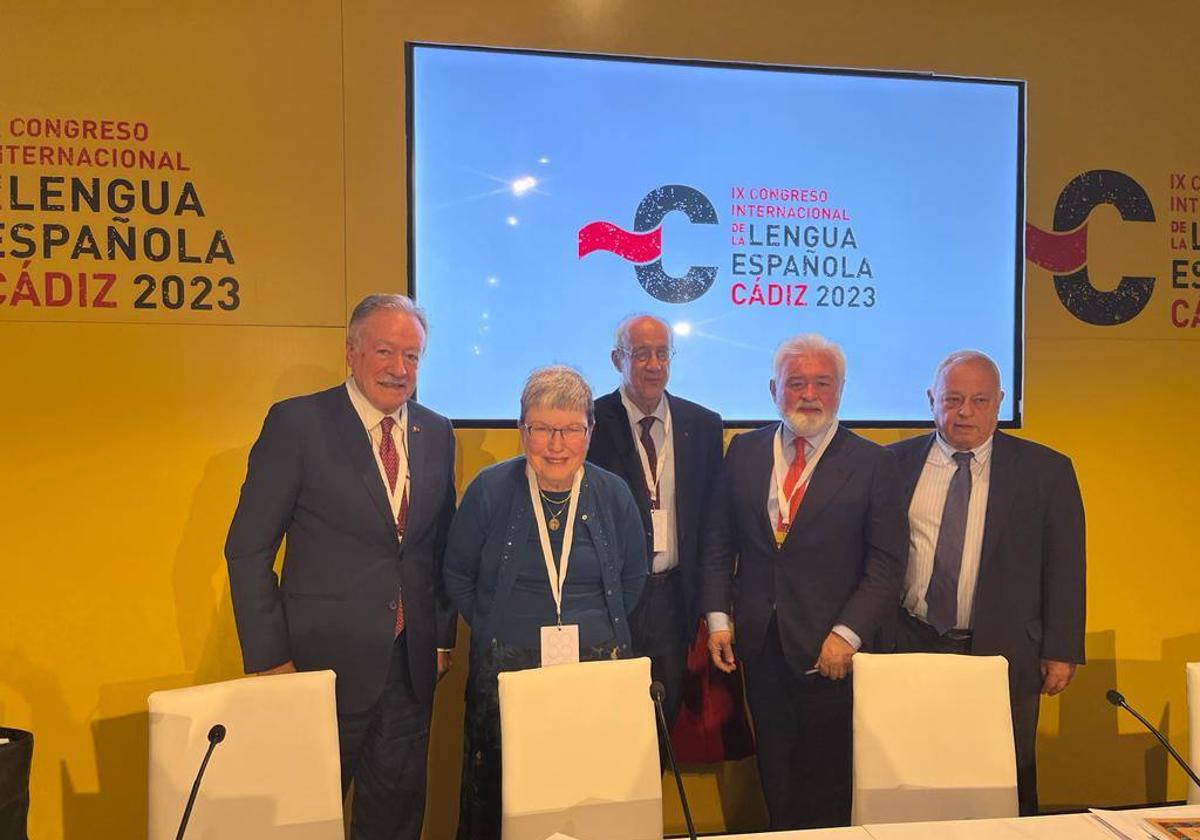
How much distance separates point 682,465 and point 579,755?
1204 mm

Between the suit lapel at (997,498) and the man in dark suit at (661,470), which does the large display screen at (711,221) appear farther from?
the suit lapel at (997,498)

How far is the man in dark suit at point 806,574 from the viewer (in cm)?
265

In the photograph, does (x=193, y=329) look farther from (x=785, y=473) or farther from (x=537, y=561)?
(x=785, y=473)

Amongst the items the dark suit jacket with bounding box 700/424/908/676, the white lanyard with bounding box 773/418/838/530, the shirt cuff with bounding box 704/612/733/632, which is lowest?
the shirt cuff with bounding box 704/612/733/632

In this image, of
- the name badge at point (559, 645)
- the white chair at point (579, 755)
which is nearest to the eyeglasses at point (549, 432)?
the name badge at point (559, 645)

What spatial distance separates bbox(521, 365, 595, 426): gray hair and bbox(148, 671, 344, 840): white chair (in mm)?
873

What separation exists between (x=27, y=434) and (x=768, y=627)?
260cm

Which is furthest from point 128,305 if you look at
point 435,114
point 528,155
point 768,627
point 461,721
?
point 768,627

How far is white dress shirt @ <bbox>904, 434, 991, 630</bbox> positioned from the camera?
9.12ft

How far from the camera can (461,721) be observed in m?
3.41

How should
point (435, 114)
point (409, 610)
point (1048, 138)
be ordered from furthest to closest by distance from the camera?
point (1048, 138) < point (435, 114) < point (409, 610)

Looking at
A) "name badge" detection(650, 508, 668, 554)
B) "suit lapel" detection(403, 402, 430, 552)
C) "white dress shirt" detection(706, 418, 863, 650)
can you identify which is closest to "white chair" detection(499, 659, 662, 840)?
"suit lapel" detection(403, 402, 430, 552)

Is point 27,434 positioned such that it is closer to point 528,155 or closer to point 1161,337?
point 528,155

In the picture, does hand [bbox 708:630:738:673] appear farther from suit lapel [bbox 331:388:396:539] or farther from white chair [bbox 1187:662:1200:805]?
white chair [bbox 1187:662:1200:805]
